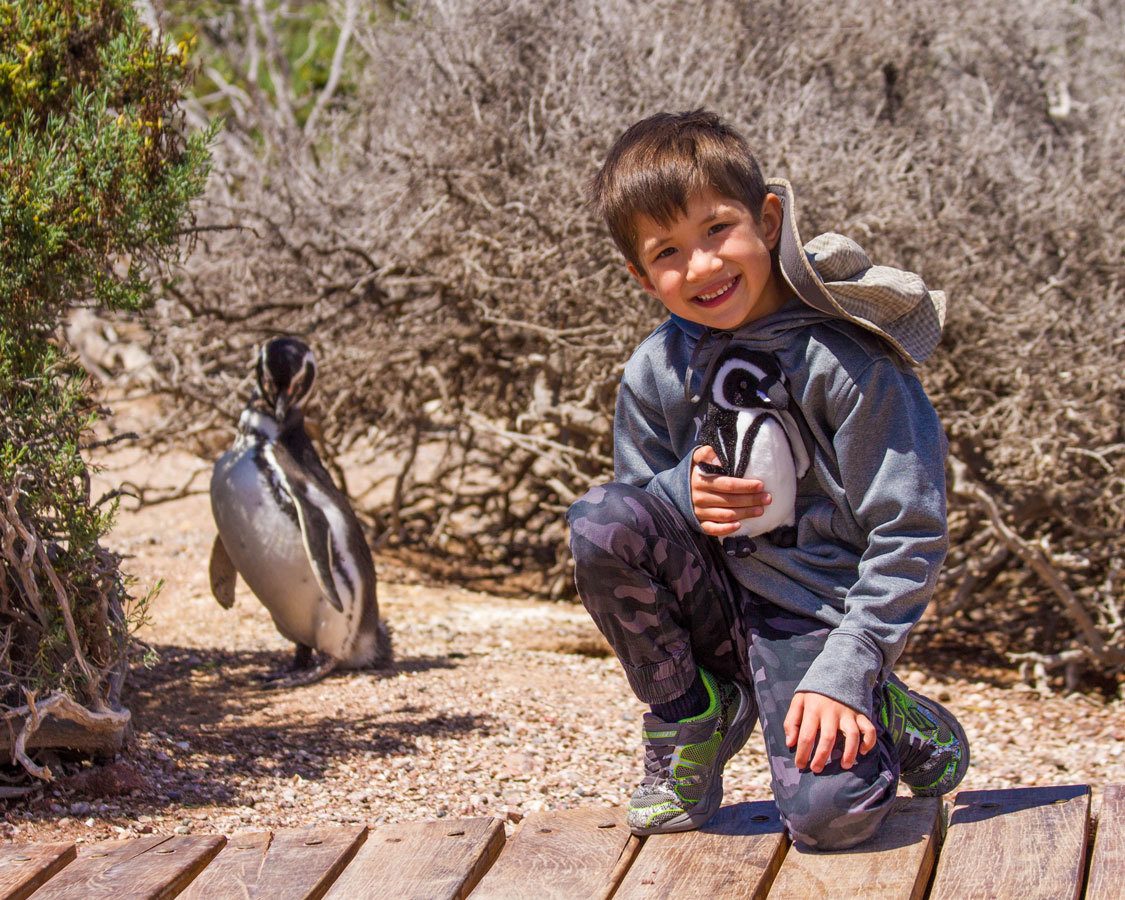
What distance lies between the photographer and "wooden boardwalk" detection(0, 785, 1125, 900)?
1.89 m

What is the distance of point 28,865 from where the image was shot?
2049 millimetres

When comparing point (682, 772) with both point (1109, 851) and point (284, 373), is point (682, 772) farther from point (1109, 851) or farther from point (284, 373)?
point (284, 373)

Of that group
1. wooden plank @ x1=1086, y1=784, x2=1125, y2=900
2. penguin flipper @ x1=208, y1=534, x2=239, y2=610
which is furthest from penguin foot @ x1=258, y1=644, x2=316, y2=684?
wooden plank @ x1=1086, y1=784, x2=1125, y2=900

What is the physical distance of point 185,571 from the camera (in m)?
5.44

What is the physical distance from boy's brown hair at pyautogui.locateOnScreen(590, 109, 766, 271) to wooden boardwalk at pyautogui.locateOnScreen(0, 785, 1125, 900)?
0.94 meters

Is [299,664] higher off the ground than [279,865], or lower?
lower

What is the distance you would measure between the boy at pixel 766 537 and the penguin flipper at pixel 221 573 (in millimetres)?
2476

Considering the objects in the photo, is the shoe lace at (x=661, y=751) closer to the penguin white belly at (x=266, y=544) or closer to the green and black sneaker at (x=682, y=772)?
the green and black sneaker at (x=682, y=772)

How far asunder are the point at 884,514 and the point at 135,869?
1242mm

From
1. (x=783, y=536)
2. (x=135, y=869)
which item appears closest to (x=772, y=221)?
(x=783, y=536)

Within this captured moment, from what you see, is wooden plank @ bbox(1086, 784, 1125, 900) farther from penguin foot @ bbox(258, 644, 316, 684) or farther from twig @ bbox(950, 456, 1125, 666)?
penguin foot @ bbox(258, 644, 316, 684)

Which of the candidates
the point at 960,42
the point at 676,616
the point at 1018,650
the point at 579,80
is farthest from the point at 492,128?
the point at 676,616

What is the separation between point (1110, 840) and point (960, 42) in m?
4.78

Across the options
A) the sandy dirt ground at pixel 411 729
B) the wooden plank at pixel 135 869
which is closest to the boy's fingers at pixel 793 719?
the wooden plank at pixel 135 869
